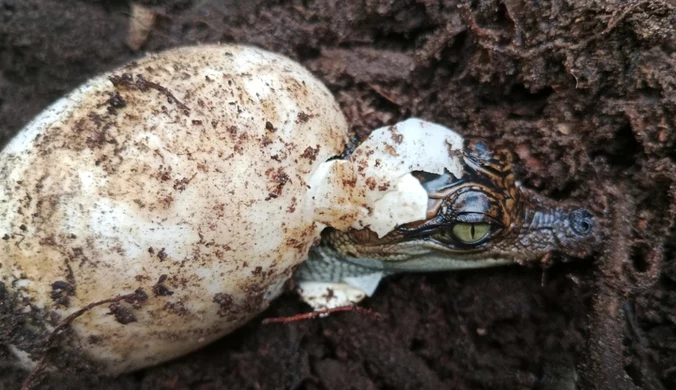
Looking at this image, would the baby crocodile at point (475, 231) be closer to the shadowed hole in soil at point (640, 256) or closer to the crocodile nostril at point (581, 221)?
the crocodile nostril at point (581, 221)

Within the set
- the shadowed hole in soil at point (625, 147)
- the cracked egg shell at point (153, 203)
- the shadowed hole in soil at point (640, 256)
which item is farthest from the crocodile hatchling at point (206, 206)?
the shadowed hole in soil at point (625, 147)

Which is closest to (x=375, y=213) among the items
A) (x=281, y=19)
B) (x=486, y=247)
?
(x=486, y=247)

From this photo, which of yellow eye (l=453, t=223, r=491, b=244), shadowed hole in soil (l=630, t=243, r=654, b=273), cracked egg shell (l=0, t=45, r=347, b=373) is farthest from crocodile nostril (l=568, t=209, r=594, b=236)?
cracked egg shell (l=0, t=45, r=347, b=373)

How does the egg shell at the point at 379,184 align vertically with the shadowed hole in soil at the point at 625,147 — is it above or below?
below

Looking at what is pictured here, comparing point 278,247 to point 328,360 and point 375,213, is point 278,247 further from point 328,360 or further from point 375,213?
point 328,360

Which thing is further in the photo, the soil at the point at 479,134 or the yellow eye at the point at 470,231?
the yellow eye at the point at 470,231

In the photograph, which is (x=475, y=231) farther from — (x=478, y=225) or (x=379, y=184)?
(x=379, y=184)

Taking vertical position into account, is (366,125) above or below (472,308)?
above

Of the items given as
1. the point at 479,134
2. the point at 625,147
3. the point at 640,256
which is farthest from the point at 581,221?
the point at 479,134
